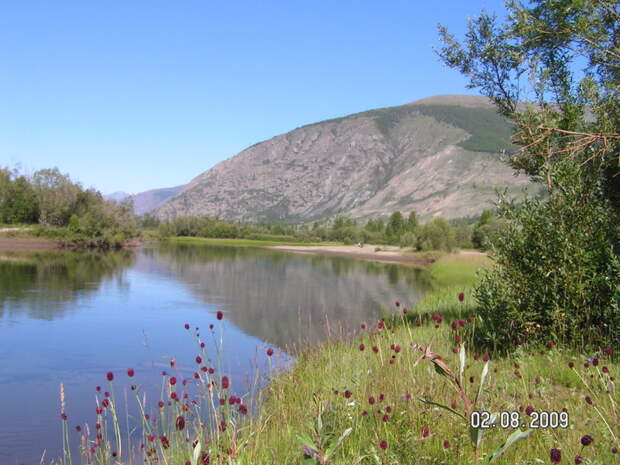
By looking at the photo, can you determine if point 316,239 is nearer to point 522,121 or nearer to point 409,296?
point 409,296

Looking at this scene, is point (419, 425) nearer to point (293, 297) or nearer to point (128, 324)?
point (128, 324)

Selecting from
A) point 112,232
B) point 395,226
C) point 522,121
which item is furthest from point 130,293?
point 395,226

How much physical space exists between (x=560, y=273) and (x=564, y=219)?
1.07 m

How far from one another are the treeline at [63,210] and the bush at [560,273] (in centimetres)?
9207

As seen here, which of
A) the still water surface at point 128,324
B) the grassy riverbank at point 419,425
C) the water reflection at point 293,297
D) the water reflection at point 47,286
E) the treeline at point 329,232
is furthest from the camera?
the treeline at point 329,232

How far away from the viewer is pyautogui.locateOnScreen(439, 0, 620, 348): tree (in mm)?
8875

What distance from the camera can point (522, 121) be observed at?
398 inches

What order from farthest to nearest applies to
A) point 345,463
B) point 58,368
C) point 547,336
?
point 58,368
point 547,336
point 345,463

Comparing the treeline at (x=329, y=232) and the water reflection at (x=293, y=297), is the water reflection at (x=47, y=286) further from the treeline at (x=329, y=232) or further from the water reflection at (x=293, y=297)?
the treeline at (x=329, y=232)

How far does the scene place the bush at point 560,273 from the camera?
8836mm

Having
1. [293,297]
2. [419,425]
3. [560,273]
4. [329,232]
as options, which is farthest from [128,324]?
[329,232]

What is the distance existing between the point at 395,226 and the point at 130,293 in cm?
11347
